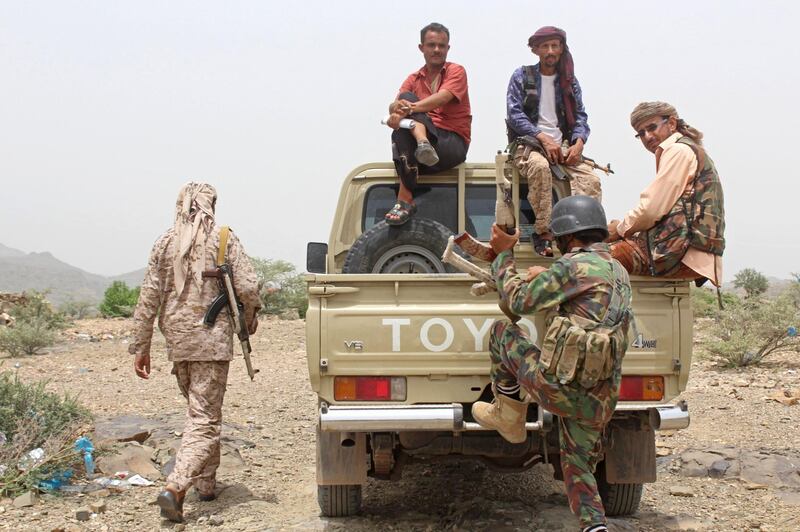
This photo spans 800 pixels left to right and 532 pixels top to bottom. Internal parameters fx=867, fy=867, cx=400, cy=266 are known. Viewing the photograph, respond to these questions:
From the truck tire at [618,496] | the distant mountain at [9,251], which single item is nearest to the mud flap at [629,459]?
the truck tire at [618,496]

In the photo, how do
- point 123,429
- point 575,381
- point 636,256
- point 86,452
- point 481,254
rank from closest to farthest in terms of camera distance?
point 575,381 → point 481,254 → point 636,256 → point 86,452 → point 123,429

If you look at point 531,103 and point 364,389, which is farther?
point 531,103

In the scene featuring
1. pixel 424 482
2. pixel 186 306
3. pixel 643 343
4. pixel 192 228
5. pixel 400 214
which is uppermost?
pixel 400 214

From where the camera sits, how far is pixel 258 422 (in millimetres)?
8086

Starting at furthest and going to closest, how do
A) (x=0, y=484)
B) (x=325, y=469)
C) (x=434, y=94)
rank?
(x=434, y=94) → (x=0, y=484) → (x=325, y=469)

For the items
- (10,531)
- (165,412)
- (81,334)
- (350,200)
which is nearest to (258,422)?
(165,412)

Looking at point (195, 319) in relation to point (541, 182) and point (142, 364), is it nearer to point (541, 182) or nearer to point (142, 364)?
point (142, 364)

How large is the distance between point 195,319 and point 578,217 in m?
2.50

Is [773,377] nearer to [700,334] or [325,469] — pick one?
[700,334]

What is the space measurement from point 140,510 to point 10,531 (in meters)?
0.77

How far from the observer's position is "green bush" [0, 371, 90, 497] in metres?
5.32

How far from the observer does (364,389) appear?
14.6 ft

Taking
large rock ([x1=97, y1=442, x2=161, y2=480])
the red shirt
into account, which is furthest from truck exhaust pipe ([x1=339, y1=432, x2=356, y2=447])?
the red shirt

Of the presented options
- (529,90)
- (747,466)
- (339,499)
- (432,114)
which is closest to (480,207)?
(432,114)
